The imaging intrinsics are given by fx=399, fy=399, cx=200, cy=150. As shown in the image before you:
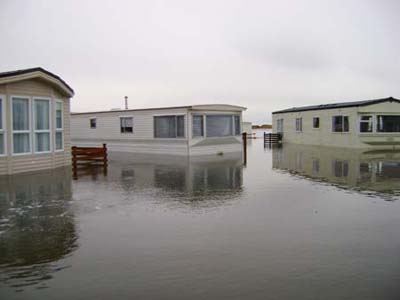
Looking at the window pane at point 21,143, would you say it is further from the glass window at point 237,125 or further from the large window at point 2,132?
the glass window at point 237,125

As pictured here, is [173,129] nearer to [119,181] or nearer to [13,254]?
[119,181]

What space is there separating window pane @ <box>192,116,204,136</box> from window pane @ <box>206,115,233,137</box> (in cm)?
49

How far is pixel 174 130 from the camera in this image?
73.5 feet

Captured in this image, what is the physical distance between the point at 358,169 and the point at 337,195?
19.4 feet

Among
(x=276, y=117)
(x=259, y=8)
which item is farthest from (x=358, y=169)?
(x=276, y=117)

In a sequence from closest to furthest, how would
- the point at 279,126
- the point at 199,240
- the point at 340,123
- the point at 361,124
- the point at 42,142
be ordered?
A: the point at 199,240
the point at 42,142
the point at 361,124
the point at 340,123
the point at 279,126

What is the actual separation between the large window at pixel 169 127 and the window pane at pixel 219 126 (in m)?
1.61

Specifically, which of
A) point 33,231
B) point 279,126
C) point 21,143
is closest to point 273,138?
point 279,126

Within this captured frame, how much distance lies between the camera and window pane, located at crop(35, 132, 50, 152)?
14666mm

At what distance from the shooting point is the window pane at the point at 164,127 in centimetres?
2244

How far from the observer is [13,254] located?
5.54 m

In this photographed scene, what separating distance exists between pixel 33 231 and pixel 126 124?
19.1 metres

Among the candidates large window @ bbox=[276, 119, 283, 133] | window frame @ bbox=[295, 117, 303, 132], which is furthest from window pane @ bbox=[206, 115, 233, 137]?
large window @ bbox=[276, 119, 283, 133]

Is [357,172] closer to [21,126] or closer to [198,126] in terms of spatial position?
[198,126]
